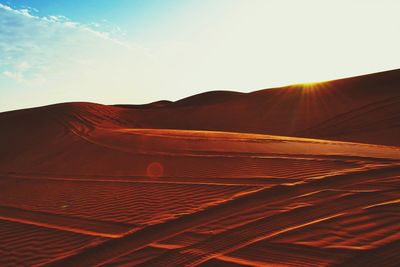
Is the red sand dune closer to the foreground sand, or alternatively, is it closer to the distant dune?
the foreground sand

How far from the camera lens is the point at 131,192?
6.39 meters

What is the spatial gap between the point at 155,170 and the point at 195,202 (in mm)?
2680

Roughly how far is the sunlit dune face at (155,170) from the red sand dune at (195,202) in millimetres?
26

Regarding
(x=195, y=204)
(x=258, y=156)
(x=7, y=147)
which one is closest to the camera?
(x=195, y=204)

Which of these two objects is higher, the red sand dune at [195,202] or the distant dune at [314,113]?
the distant dune at [314,113]

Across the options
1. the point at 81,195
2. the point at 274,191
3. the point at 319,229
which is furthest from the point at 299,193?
the point at 81,195

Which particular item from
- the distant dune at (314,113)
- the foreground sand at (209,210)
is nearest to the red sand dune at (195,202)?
the foreground sand at (209,210)

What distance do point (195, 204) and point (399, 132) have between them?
12429 mm

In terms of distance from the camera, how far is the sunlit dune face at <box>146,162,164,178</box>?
7499mm

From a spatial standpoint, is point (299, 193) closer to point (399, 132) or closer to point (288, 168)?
point (288, 168)

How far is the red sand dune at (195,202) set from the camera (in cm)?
378

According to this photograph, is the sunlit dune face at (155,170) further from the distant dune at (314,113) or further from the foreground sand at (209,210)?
the distant dune at (314,113)

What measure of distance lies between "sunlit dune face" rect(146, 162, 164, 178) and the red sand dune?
3 cm

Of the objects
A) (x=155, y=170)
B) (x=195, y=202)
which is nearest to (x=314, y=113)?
(x=155, y=170)
